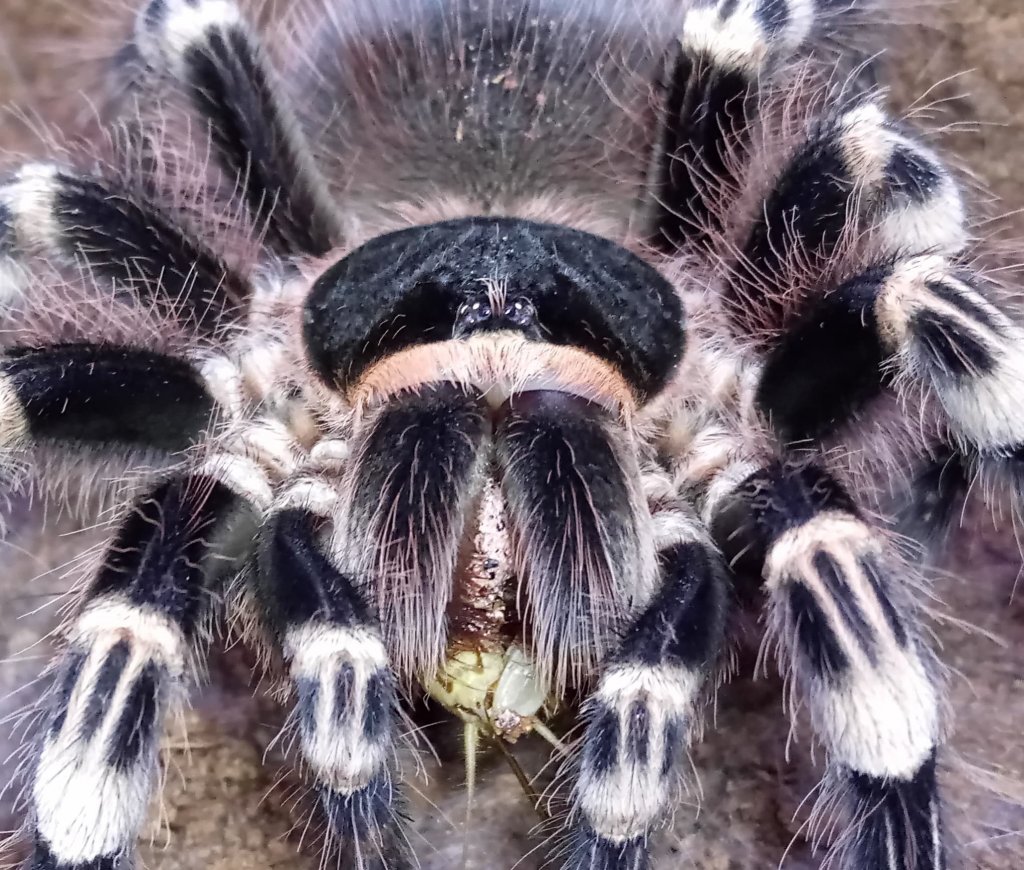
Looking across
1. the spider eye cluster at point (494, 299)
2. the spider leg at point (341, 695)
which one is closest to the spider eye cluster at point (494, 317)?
the spider eye cluster at point (494, 299)

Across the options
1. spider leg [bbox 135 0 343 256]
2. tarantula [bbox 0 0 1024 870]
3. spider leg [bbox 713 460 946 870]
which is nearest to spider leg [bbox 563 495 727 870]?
tarantula [bbox 0 0 1024 870]

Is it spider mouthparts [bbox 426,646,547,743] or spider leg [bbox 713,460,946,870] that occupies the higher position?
spider leg [bbox 713,460,946,870]

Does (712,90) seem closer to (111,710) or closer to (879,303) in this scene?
(879,303)

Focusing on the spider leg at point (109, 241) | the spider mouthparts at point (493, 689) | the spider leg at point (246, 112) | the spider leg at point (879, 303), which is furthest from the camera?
the spider leg at point (246, 112)

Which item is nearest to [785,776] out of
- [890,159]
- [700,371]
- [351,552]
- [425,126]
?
[700,371]

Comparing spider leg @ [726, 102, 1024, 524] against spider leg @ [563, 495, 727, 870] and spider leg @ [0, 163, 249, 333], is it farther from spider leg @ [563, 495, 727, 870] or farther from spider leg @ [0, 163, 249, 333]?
spider leg @ [0, 163, 249, 333]

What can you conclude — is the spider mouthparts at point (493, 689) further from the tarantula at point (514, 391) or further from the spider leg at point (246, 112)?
the spider leg at point (246, 112)

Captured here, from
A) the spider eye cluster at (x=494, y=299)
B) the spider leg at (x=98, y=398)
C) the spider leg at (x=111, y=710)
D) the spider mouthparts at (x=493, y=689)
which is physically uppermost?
the spider eye cluster at (x=494, y=299)

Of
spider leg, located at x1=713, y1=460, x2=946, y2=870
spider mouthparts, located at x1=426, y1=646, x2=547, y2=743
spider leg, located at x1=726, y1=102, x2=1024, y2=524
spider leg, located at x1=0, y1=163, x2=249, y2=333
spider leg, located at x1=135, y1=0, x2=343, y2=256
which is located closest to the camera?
spider leg, located at x1=713, y1=460, x2=946, y2=870
